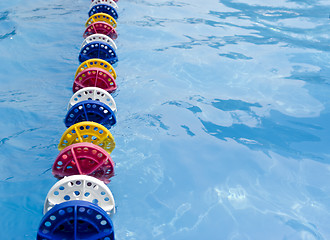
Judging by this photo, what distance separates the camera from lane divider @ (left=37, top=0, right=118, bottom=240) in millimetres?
3223

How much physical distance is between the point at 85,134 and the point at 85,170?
0.45m

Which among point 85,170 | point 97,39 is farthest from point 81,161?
point 97,39

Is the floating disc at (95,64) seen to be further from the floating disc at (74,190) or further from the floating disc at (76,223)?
the floating disc at (76,223)

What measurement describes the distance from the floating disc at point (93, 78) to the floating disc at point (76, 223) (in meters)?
2.57

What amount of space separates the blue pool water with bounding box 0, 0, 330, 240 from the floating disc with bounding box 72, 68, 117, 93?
0.51 m

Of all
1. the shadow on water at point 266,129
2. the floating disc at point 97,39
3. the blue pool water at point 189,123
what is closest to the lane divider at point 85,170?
the blue pool water at point 189,123

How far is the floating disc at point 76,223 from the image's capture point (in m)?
3.15

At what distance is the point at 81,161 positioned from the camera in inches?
155

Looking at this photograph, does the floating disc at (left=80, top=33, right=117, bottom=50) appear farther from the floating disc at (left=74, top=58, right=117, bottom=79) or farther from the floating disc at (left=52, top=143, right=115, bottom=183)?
the floating disc at (left=52, top=143, right=115, bottom=183)

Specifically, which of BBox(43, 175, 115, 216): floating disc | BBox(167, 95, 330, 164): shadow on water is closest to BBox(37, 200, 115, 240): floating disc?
BBox(43, 175, 115, 216): floating disc

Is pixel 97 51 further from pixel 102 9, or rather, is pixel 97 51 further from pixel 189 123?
pixel 102 9

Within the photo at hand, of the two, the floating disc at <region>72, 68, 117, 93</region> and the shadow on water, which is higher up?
the floating disc at <region>72, 68, 117, 93</region>

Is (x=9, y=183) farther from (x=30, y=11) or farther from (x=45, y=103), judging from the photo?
(x=30, y=11)

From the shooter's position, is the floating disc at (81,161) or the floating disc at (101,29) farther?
the floating disc at (101,29)
